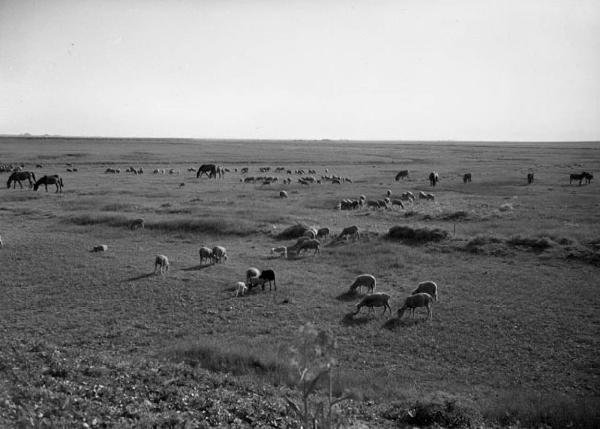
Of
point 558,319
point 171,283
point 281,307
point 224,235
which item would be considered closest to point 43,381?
point 281,307

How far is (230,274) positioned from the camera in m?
22.1

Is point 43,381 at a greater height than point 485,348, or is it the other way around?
point 43,381

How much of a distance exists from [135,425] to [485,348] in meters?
10.5

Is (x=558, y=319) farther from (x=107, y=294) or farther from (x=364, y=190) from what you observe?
(x=364, y=190)

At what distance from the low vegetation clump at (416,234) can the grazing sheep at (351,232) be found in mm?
2064

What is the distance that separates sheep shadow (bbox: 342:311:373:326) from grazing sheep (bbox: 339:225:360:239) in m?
11.3

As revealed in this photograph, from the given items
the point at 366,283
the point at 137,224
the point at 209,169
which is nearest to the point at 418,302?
the point at 366,283

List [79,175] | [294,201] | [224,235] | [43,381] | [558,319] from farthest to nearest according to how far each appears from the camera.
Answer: [79,175] → [294,201] → [224,235] → [558,319] → [43,381]

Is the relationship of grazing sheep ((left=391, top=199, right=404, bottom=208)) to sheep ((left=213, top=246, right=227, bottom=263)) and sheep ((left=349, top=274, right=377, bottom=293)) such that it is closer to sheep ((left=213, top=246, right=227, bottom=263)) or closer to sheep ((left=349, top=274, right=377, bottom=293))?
sheep ((left=213, top=246, right=227, bottom=263))

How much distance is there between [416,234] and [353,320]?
12.7m

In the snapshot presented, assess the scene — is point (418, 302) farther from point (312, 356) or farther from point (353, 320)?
point (312, 356)

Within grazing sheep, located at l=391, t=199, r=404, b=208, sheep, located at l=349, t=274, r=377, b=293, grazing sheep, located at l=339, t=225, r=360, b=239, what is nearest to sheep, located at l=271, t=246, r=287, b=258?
grazing sheep, located at l=339, t=225, r=360, b=239

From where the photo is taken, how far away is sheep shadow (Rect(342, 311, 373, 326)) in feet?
53.9

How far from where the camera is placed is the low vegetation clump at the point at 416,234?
27625 millimetres
